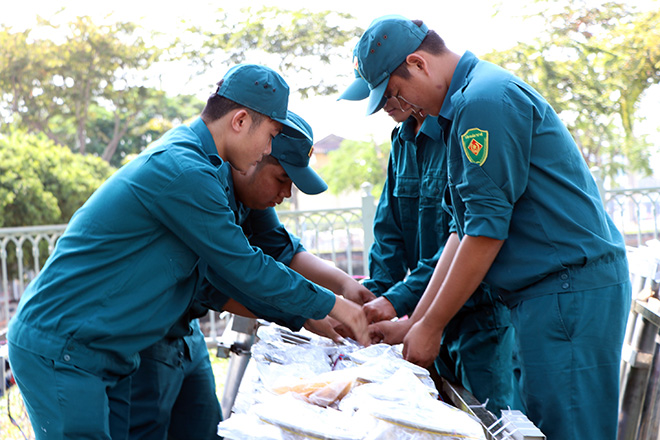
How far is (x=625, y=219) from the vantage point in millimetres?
8367

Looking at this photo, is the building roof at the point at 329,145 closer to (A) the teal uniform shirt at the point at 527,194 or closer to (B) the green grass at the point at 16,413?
(B) the green grass at the point at 16,413

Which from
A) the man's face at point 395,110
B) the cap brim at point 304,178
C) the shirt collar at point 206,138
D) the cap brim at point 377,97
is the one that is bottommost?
the cap brim at point 304,178

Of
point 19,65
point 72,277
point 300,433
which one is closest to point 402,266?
point 72,277

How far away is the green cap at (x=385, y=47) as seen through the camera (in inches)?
77.7

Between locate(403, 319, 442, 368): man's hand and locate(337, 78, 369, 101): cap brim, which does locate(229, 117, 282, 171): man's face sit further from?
locate(403, 319, 442, 368): man's hand

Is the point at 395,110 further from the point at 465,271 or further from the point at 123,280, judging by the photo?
the point at 123,280

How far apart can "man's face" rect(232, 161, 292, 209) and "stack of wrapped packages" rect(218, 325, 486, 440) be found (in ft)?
2.51

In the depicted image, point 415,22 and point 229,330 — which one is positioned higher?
point 415,22

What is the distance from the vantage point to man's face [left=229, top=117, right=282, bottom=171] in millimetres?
1973

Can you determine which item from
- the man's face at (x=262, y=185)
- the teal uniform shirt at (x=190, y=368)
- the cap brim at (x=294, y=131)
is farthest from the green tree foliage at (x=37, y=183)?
the cap brim at (x=294, y=131)

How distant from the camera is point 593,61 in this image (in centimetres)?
1231

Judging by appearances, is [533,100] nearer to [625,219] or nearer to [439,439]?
[439,439]

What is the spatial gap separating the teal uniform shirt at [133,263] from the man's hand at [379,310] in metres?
0.66

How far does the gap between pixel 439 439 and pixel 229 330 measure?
1.95 metres
